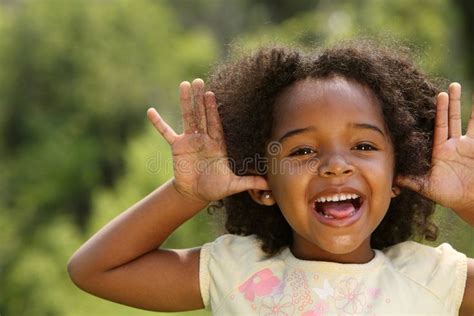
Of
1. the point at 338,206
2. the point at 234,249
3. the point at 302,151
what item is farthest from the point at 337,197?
the point at 234,249

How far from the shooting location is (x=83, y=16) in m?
19.9

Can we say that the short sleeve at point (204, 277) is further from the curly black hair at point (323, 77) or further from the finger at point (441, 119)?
the finger at point (441, 119)

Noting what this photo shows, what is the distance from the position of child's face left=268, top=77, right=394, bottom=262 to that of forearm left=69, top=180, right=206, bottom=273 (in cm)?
29

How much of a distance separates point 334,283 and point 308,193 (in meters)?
0.25

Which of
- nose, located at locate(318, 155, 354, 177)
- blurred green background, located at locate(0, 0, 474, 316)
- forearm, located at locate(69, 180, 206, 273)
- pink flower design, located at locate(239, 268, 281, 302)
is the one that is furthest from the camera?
blurred green background, located at locate(0, 0, 474, 316)

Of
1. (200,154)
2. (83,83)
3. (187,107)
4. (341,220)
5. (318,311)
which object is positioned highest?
(83,83)

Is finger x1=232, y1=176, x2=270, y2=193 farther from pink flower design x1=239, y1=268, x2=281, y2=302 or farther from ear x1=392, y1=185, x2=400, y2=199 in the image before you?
ear x1=392, y1=185, x2=400, y2=199

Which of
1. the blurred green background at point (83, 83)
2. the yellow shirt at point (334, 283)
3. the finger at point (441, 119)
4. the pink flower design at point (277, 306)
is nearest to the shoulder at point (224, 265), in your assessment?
the yellow shirt at point (334, 283)

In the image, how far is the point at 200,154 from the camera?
2.64 metres

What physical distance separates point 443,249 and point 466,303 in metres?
0.16

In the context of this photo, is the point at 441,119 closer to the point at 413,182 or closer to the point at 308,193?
the point at 413,182

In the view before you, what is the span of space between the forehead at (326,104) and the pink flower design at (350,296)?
42 cm

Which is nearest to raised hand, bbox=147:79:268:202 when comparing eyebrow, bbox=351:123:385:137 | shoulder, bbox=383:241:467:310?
eyebrow, bbox=351:123:385:137

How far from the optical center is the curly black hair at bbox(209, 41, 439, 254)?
2635mm
